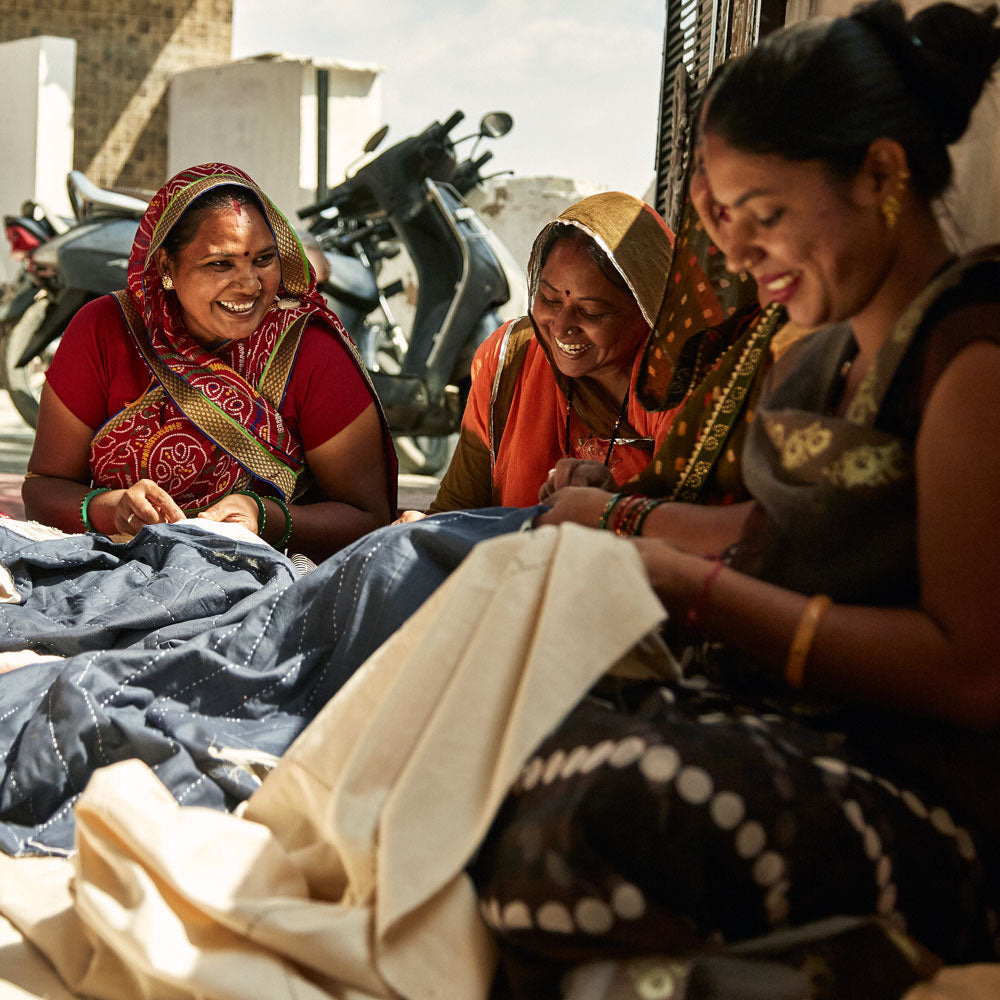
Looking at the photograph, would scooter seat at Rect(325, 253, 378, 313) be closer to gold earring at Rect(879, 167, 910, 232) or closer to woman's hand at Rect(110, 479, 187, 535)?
woman's hand at Rect(110, 479, 187, 535)

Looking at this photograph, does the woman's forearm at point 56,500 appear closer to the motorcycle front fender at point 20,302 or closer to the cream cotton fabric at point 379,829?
the cream cotton fabric at point 379,829

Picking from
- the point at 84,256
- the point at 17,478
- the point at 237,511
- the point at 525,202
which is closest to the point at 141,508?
the point at 237,511

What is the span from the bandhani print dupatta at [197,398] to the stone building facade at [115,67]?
11917 mm

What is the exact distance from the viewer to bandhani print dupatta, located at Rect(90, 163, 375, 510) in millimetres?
2928

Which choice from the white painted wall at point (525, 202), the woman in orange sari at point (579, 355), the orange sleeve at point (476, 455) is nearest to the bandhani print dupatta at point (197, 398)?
the orange sleeve at point (476, 455)

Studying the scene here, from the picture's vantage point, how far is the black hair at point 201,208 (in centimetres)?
295

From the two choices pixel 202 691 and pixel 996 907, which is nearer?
pixel 996 907

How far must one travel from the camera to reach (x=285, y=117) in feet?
41.7

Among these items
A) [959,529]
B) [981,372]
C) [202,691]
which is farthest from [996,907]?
[202,691]

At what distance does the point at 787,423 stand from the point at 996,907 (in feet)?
1.92

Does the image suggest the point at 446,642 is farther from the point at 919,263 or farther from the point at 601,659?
the point at 919,263

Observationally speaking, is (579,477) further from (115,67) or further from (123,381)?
(115,67)

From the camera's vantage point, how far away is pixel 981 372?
3.82ft

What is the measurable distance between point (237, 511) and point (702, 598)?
1655 mm
